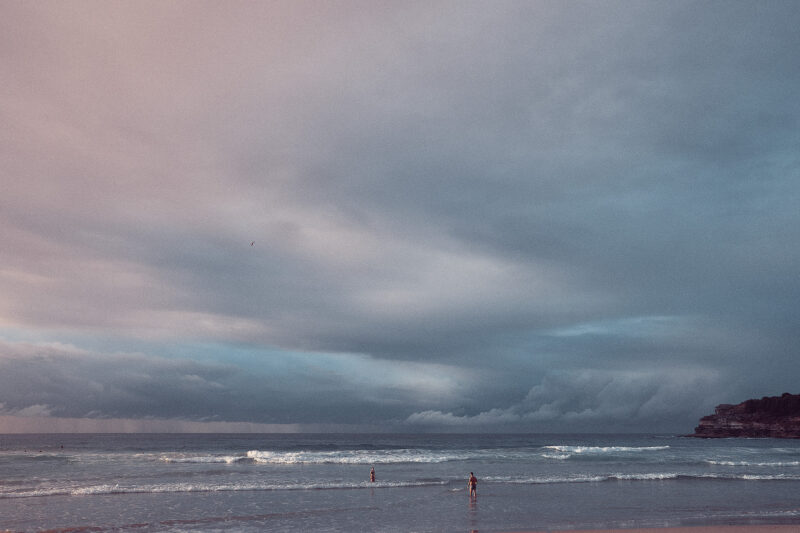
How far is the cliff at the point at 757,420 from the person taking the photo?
136m

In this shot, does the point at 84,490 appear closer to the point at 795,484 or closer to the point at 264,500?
the point at 264,500

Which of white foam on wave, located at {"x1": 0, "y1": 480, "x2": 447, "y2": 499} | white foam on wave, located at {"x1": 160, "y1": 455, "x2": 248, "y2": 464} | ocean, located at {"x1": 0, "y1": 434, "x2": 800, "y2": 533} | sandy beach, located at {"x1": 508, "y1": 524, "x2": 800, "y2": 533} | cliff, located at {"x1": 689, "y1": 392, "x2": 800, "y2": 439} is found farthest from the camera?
cliff, located at {"x1": 689, "y1": 392, "x2": 800, "y2": 439}

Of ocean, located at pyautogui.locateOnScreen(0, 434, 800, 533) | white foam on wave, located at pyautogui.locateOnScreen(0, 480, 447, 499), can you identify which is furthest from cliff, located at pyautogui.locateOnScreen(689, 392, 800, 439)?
white foam on wave, located at pyautogui.locateOnScreen(0, 480, 447, 499)

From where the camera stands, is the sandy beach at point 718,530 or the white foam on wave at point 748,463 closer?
the sandy beach at point 718,530

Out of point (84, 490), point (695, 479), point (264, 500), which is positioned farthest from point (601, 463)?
point (84, 490)

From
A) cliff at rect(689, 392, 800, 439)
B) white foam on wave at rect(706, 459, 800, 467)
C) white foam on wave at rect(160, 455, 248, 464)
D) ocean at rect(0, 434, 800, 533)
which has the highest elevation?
ocean at rect(0, 434, 800, 533)

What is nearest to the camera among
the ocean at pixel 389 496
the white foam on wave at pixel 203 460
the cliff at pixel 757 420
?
the ocean at pixel 389 496

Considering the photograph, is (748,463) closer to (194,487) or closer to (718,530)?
(718,530)

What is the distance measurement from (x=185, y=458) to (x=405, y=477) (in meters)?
30.5

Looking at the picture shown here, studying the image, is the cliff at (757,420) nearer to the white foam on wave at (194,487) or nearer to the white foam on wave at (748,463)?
the white foam on wave at (748,463)

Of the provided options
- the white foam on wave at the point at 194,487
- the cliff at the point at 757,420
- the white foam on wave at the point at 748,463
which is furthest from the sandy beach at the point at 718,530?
the cliff at the point at 757,420

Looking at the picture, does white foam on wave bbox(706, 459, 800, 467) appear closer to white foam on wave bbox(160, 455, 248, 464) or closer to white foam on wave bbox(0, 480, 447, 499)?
white foam on wave bbox(0, 480, 447, 499)

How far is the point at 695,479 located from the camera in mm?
42188

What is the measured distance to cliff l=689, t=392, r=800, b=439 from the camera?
445ft
